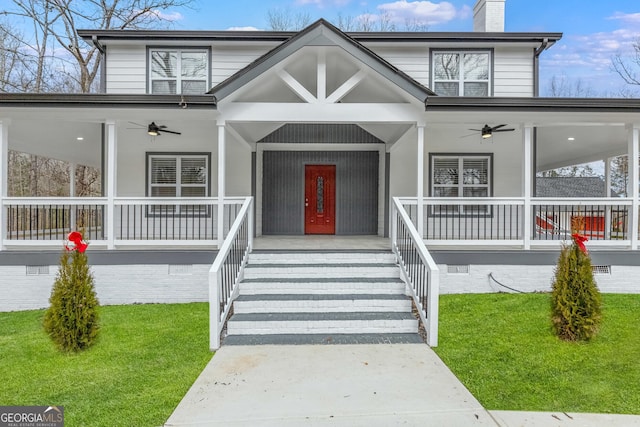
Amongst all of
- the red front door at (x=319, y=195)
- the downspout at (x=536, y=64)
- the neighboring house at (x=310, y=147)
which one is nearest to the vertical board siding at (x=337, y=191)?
the neighboring house at (x=310, y=147)

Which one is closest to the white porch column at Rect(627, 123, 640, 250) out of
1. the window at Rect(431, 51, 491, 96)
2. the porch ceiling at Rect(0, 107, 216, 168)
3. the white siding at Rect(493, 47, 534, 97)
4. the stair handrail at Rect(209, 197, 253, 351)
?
the white siding at Rect(493, 47, 534, 97)

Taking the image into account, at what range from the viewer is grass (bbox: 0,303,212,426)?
3.46 metres

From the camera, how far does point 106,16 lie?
1891cm

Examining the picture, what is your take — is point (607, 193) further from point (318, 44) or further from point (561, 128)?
point (318, 44)

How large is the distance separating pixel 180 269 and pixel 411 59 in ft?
25.3

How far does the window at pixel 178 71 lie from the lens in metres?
9.88

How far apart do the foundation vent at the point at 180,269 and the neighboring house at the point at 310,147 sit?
37mm

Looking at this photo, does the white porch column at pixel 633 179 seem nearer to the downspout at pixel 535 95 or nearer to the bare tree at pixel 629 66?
the downspout at pixel 535 95

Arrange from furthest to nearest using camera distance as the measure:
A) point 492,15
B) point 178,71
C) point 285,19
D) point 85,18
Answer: point 285,19
point 85,18
point 492,15
point 178,71

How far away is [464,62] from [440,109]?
4124mm

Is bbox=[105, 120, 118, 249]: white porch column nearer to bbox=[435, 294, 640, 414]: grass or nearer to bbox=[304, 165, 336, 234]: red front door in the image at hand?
bbox=[304, 165, 336, 234]: red front door

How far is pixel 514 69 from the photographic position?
10.0 m

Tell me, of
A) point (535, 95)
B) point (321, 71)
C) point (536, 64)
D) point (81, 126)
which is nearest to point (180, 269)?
point (81, 126)

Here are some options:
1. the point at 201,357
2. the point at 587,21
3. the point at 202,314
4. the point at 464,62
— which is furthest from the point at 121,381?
the point at 587,21
